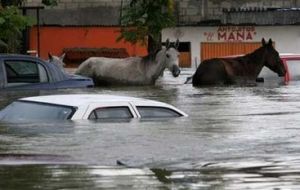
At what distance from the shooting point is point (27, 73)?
1888 centimetres

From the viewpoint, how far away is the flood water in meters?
8.77

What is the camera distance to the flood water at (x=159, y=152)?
877 centimetres

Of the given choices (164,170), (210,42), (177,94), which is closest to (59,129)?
(164,170)

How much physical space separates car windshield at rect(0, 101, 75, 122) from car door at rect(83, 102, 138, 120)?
30 cm

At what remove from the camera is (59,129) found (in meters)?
13.2

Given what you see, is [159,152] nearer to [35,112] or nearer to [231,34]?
[35,112]

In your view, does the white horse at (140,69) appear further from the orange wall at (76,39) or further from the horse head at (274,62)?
the orange wall at (76,39)

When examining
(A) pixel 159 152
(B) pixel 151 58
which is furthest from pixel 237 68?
(A) pixel 159 152

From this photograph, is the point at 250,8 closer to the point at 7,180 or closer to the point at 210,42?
the point at 210,42

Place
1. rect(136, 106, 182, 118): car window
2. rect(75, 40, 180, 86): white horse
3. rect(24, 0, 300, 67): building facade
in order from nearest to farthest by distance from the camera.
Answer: rect(136, 106, 182, 118): car window → rect(75, 40, 180, 86): white horse → rect(24, 0, 300, 67): building facade

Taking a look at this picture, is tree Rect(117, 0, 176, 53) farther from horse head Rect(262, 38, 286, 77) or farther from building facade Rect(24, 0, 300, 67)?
building facade Rect(24, 0, 300, 67)

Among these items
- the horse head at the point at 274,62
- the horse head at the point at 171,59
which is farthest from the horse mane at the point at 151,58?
the horse head at the point at 274,62

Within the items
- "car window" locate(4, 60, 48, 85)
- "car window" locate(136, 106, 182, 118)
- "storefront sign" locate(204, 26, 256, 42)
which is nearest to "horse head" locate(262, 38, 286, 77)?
"car window" locate(4, 60, 48, 85)

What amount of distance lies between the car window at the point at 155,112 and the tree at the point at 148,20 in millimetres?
10994
